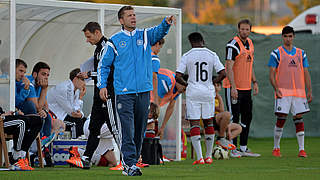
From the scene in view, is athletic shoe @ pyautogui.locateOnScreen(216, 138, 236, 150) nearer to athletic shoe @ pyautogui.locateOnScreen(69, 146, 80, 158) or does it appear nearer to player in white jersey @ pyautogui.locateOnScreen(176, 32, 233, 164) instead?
player in white jersey @ pyautogui.locateOnScreen(176, 32, 233, 164)

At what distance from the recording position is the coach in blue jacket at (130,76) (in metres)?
9.55

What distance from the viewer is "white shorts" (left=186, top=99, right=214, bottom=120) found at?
12641 mm

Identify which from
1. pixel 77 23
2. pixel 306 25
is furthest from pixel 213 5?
pixel 77 23

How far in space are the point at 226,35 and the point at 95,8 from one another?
7.17 meters

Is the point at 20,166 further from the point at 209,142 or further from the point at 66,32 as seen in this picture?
the point at 66,32

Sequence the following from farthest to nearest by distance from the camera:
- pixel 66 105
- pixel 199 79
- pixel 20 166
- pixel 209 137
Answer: pixel 66 105
pixel 209 137
pixel 199 79
pixel 20 166

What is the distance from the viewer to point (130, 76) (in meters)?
9.63

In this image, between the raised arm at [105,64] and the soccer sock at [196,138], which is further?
the soccer sock at [196,138]

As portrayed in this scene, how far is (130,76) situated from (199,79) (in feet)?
10.1

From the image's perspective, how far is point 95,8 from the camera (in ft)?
41.7

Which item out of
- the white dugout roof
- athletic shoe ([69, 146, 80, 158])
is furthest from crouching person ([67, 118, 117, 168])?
the white dugout roof

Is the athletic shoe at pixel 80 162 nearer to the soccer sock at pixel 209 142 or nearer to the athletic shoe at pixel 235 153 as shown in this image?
the soccer sock at pixel 209 142

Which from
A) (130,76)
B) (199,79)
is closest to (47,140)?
(199,79)

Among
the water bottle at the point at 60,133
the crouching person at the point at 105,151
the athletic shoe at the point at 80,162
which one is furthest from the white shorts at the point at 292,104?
the athletic shoe at the point at 80,162
